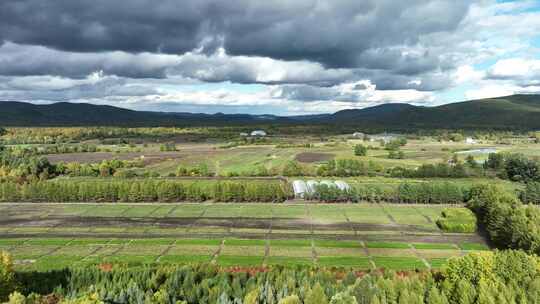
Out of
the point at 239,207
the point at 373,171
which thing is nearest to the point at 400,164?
the point at 373,171

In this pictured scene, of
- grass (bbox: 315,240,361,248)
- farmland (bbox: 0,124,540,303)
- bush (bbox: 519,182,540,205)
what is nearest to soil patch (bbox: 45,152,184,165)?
farmland (bbox: 0,124,540,303)

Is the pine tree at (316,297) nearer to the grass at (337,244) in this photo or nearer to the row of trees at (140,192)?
the grass at (337,244)

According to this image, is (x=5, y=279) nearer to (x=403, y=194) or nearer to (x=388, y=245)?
(x=388, y=245)

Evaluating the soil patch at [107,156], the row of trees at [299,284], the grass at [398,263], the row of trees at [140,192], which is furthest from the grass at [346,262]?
the soil patch at [107,156]

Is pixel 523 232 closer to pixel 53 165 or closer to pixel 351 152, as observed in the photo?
pixel 351 152

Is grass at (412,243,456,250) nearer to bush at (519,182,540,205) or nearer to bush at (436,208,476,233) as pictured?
bush at (436,208,476,233)

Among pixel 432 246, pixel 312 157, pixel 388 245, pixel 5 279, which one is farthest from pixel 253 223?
pixel 312 157
